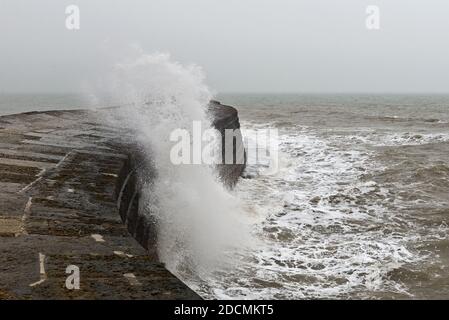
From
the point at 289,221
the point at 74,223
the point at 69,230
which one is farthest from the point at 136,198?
the point at 289,221

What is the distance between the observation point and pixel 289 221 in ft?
22.5

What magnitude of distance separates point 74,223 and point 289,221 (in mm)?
4442

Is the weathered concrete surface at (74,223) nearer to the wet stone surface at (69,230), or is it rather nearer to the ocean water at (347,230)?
the wet stone surface at (69,230)

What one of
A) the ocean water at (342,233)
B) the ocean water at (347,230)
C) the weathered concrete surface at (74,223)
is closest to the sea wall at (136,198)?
the weathered concrete surface at (74,223)

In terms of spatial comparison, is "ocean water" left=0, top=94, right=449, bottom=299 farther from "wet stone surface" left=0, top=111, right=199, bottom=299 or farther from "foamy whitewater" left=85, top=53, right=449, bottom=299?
"wet stone surface" left=0, top=111, right=199, bottom=299

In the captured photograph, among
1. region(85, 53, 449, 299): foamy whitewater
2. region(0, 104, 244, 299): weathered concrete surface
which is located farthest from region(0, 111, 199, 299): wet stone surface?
region(85, 53, 449, 299): foamy whitewater

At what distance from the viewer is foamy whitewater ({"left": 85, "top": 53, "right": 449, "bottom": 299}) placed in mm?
4605

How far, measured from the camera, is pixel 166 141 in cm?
676

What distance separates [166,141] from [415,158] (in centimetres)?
819

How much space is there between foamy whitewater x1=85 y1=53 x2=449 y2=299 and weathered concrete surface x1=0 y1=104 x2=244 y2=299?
0.70m

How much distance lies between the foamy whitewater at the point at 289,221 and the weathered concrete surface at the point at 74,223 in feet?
2.30

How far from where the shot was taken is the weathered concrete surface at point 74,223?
206 centimetres
